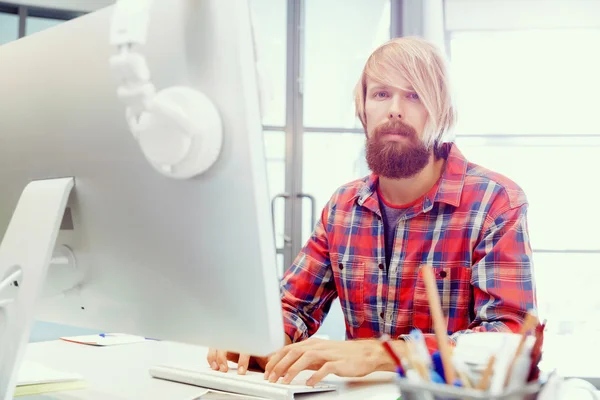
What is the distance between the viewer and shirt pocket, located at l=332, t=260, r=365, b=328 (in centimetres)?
132

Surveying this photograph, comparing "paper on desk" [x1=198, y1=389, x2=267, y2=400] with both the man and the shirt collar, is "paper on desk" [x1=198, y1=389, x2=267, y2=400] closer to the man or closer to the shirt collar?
the man

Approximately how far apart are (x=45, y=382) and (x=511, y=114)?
3106 millimetres

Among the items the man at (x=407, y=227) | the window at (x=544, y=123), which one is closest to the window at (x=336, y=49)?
the window at (x=544, y=123)

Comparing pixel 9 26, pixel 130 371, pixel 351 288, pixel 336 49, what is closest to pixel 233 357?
pixel 130 371

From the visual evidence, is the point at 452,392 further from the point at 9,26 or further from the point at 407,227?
the point at 9,26

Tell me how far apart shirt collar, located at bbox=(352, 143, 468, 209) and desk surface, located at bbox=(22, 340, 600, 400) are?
1.56 feet

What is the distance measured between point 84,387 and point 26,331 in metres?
0.26

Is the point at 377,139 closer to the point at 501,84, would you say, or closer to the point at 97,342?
the point at 97,342

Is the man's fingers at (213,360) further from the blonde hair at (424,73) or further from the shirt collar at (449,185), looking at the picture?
the blonde hair at (424,73)

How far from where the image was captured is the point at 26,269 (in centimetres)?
60

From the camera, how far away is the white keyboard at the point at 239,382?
737mm

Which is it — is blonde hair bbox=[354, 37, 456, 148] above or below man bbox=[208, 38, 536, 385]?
above

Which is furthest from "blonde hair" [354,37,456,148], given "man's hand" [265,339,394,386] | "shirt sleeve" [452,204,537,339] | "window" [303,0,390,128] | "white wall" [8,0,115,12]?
"white wall" [8,0,115,12]

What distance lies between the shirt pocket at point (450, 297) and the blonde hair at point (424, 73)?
30 cm
